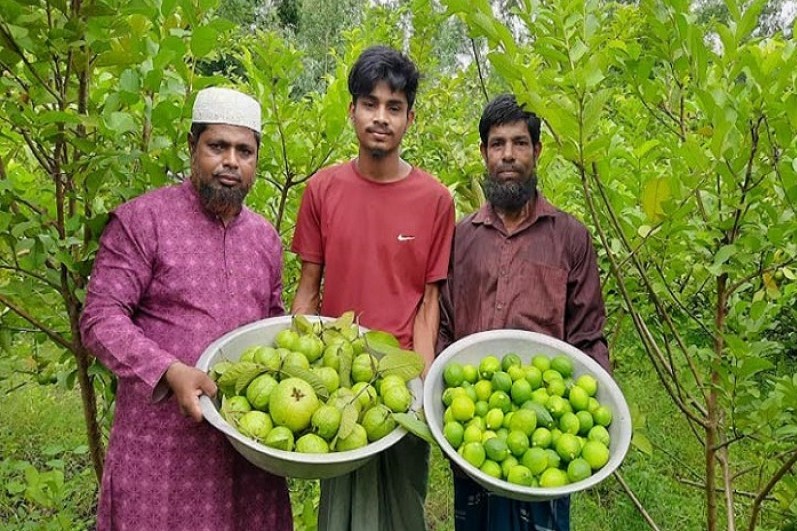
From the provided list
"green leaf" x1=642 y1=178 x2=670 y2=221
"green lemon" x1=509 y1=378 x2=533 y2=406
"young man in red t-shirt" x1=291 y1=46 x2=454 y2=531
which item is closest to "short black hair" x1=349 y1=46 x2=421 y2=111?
"young man in red t-shirt" x1=291 y1=46 x2=454 y2=531

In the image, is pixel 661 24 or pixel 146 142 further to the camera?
pixel 146 142

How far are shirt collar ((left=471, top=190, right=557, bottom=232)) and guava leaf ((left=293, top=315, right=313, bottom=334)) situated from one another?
729mm

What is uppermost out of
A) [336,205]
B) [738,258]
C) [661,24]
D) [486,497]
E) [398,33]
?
[398,33]

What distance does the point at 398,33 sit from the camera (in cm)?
456

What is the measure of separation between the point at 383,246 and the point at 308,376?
0.59 meters

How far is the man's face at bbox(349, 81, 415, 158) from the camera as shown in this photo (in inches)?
79.5

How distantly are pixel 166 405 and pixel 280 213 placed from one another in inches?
36.7

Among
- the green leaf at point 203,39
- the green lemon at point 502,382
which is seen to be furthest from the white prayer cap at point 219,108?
the green lemon at point 502,382

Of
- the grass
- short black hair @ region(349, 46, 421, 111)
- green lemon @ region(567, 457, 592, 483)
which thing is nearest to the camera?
green lemon @ region(567, 457, 592, 483)

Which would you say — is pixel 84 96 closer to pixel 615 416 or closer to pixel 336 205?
pixel 336 205

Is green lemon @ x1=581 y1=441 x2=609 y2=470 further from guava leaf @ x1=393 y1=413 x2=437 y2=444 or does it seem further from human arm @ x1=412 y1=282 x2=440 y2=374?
human arm @ x1=412 y1=282 x2=440 y2=374

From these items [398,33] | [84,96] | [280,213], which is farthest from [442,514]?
[398,33]

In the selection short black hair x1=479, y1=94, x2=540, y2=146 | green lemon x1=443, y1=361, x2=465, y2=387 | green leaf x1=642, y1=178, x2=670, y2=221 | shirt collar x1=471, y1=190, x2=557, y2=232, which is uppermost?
short black hair x1=479, y1=94, x2=540, y2=146

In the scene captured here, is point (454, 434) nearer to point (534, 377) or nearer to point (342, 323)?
point (534, 377)
